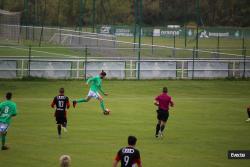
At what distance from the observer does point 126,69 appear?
50312 mm

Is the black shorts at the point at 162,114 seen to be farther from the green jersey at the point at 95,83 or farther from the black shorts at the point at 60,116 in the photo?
the green jersey at the point at 95,83

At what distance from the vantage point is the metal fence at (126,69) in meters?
48.9

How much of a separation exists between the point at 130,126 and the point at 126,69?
20.6m

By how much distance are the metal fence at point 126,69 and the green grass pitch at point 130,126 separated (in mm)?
1676

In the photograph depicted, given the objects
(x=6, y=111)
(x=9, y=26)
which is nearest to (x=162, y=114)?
(x=6, y=111)

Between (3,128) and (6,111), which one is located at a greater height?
(6,111)

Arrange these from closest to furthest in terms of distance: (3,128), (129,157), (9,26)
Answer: (129,157) → (3,128) → (9,26)

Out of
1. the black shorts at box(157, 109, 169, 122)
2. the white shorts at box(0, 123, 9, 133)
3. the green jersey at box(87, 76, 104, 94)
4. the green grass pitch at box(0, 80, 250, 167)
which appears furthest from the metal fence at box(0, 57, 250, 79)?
the white shorts at box(0, 123, 9, 133)

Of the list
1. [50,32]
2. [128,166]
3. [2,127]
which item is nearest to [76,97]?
[2,127]

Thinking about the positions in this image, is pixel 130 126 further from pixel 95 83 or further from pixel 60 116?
pixel 60 116

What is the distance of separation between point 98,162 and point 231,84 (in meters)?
30.2

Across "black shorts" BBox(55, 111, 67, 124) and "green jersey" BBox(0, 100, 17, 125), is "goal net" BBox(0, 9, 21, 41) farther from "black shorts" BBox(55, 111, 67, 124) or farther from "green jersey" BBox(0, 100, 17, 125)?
"green jersey" BBox(0, 100, 17, 125)

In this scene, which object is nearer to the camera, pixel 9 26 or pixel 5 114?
pixel 5 114

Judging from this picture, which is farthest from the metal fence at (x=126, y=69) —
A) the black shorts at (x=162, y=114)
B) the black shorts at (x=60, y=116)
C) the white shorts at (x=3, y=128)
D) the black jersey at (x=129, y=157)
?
the black jersey at (x=129, y=157)
